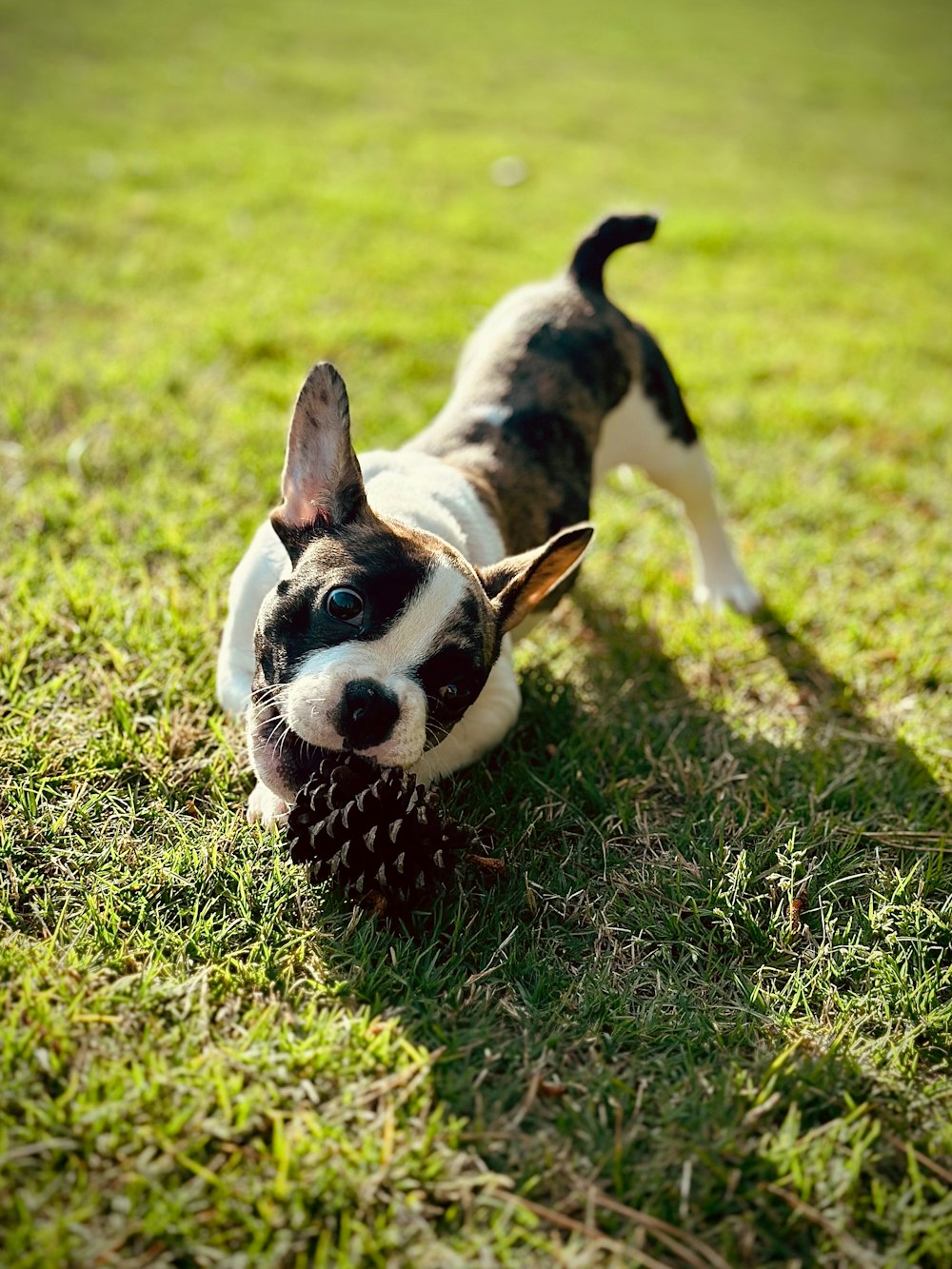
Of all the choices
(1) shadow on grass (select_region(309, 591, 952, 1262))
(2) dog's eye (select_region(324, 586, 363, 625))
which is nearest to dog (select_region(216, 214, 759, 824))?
(2) dog's eye (select_region(324, 586, 363, 625))

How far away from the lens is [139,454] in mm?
4957

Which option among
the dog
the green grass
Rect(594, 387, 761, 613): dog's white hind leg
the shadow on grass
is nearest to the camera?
the green grass

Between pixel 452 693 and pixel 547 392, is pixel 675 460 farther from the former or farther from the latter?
pixel 452 693

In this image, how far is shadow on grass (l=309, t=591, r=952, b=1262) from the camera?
232 cm

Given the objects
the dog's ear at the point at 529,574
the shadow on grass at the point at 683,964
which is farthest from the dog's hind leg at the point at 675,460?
the dog's ear at the point at 529,574

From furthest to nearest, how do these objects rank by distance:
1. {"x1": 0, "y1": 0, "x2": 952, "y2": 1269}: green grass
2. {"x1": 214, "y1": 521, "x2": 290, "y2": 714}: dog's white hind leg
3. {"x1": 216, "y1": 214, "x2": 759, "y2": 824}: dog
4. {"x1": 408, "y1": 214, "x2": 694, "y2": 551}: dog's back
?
1. {"x1": 408, "y1": 214, "x2": 694, "y2": 551}: dog's back
2. {"x1": 214, "y1": 521, "x2": 290, "y2": 714}: dog's white hind leg
3. {"x1": 216, "y1": 214, "x2": 759, "y2": 824}: dog
4. {"x1": 0, "y1": 0, "x2": 952, "y2": 1269}: green grass

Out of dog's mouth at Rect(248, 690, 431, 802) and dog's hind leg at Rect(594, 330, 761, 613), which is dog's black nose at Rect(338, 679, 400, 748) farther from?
dog's hind leg at Rect(594, 330, 761, 613)

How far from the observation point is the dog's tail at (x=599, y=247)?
4641 millimetres

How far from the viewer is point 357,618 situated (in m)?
2.83

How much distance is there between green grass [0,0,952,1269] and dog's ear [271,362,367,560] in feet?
2.38

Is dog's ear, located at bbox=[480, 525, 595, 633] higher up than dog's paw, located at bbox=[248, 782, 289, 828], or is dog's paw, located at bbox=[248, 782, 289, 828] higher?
dog's ear, located at bbox=[480, 525, 595, 633]

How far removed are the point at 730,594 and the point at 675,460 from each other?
24.9 inches

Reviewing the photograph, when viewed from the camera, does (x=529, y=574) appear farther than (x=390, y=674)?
Yes

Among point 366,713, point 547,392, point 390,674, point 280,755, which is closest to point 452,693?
point 390,674
